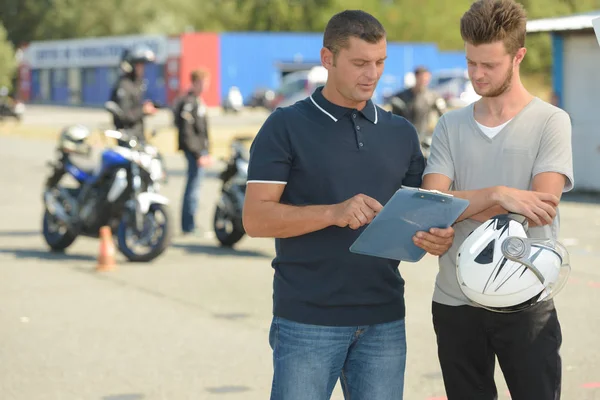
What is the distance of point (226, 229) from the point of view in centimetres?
1213

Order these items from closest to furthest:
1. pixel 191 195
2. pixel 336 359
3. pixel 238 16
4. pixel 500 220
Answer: pixel 500 220 → pixel 336 359 → pixel 191 195 → pixel 238 16

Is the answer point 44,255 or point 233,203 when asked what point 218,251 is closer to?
point 233,203

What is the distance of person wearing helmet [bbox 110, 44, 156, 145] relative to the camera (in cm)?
1377

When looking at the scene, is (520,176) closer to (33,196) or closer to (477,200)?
(477,200)

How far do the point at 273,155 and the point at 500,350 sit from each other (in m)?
1.06

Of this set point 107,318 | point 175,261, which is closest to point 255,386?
point 107,318

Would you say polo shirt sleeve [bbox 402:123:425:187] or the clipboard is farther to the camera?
polo shirt sleeve [bbox 402:123:425:187]

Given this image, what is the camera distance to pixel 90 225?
37.6 feet

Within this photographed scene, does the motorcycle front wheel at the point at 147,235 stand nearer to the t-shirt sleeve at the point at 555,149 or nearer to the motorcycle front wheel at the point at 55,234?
the motorcycle front wheel at the point at 55,234

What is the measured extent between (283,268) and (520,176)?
0.88 m

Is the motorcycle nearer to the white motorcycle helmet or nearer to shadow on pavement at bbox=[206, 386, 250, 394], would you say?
shadow on pavement at bbox=[206, 386, 250, 394]

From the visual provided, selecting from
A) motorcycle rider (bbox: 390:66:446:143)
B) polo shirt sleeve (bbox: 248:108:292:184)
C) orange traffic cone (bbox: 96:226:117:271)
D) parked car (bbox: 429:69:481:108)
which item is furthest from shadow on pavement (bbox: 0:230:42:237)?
parked car (bbox: 429:69:481:108)

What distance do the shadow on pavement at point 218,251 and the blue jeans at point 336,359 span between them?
7.58 meters

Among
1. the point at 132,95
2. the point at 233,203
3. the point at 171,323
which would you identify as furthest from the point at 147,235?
the point at 132,95
